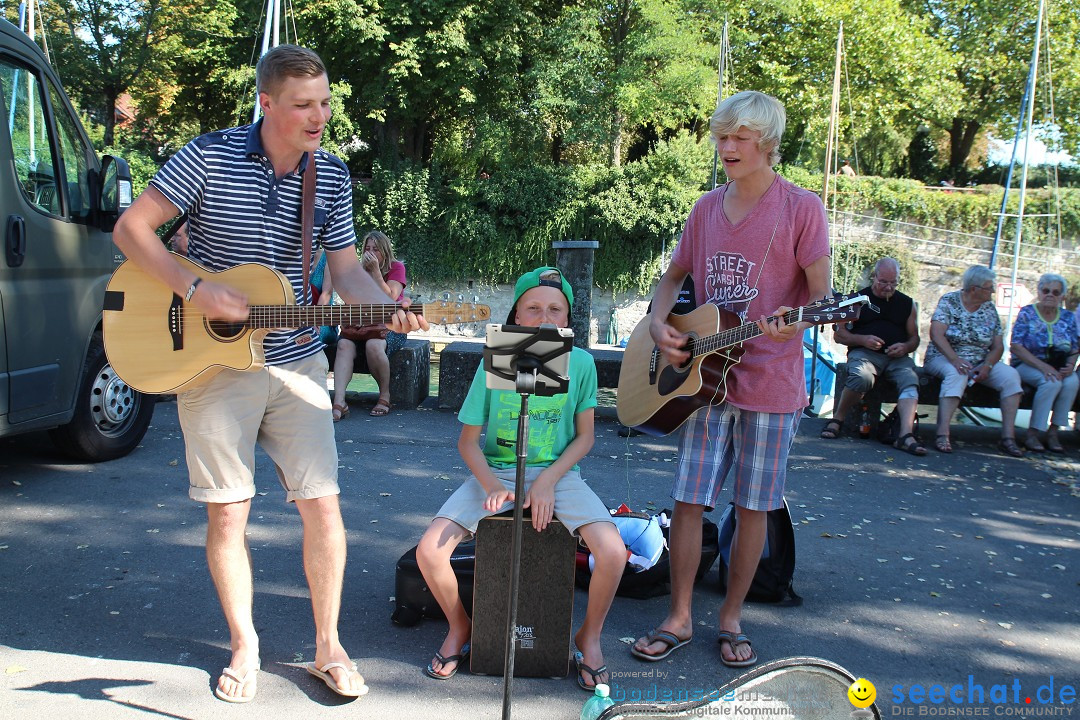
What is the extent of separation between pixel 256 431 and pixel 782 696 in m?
1.92

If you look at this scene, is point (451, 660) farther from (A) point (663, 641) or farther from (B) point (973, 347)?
(B) point (973, 347)

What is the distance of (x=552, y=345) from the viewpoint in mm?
2594

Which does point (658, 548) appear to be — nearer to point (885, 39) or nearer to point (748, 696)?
point (748, 696)

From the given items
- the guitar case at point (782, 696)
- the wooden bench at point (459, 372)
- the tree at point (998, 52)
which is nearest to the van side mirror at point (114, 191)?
the wooden bench at point (459, 372)

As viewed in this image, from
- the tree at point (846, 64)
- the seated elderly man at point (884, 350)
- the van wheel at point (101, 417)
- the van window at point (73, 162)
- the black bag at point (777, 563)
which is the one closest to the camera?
the black bag at point (777, 563)

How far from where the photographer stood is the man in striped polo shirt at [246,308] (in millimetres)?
2873

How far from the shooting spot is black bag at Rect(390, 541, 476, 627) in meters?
3.67

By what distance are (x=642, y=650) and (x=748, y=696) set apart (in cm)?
126

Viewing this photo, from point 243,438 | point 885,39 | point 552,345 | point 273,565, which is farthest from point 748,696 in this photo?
point 885,39

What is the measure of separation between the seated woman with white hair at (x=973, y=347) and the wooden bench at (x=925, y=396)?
0.08 meters

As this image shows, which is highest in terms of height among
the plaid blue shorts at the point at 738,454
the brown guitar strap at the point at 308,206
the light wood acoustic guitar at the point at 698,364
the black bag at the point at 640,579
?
the brown guitar strap at the point at 308,206

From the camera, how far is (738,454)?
358 centimetres

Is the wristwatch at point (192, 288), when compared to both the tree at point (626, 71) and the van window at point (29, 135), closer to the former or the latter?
the van window at point (29, 135)

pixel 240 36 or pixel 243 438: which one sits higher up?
pixel 240 36
